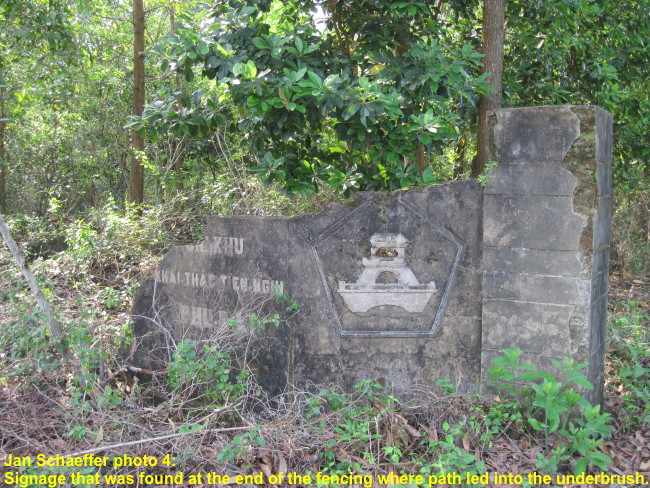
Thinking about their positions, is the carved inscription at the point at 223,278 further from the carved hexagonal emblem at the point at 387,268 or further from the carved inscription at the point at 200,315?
the carved hexagonal emblem at the point at 387,268

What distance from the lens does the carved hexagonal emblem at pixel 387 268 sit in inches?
145

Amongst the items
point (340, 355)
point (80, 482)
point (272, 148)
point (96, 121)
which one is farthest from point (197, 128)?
point (96, 121)

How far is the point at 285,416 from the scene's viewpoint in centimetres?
350

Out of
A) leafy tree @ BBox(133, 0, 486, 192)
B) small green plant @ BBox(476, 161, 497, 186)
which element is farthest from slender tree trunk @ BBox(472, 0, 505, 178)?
small green plant @ BBox(476, 161, 497, 186)

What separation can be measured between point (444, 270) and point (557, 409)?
42.3 inches

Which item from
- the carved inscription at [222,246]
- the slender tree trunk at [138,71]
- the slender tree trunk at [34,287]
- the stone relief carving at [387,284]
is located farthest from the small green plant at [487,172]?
the slender tree trunk at [138,71]

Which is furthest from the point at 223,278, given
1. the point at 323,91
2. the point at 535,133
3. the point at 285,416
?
the point at 535,133

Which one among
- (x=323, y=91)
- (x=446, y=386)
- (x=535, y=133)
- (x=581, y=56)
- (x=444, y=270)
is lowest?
(x=446, y=386)

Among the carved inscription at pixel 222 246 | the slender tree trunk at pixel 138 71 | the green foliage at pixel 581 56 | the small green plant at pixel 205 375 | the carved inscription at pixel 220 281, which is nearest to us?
the small green plant at pixel 205 375

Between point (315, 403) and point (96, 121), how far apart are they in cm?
768

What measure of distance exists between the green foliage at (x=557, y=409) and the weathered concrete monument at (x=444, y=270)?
166 mm

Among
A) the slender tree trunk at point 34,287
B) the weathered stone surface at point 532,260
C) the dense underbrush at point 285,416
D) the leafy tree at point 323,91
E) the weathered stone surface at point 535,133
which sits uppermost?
the leafy tree at point 323,91

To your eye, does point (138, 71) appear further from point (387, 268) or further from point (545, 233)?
point (545, 233)

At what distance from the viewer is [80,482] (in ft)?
9.23
